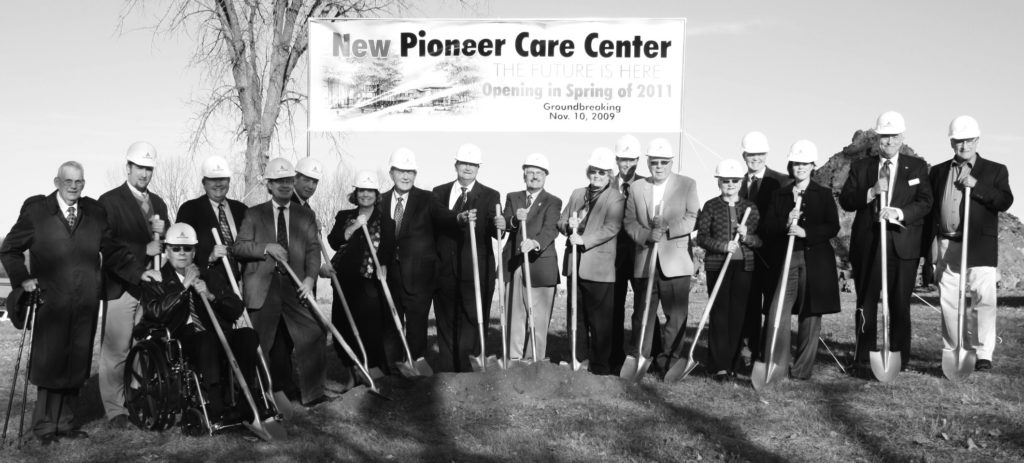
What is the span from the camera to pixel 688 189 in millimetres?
9367

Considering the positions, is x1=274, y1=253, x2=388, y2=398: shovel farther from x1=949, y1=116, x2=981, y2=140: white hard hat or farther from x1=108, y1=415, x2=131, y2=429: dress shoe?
x1=949, y1=116, x2=981, y2=140: white hard hat

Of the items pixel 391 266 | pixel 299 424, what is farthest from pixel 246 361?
pixel 391 266

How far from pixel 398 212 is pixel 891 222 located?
4.22 meters

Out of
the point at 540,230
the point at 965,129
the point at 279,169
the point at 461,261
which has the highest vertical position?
the point at 965,129

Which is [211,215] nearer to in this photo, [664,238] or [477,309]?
[477,309]

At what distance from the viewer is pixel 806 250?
29.6ft

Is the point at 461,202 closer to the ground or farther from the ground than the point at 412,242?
farther from the ground

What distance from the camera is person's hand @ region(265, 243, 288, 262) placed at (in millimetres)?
8117

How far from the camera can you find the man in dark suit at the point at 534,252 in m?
9.54

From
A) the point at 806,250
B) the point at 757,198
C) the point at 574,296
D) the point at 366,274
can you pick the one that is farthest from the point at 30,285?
the point at 806,250

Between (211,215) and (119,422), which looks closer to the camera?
(119,422)

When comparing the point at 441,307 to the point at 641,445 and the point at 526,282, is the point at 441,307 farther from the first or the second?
the point at 641,445

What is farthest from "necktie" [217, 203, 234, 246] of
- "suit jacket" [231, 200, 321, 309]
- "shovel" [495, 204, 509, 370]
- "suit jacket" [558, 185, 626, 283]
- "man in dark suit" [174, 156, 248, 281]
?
"suit jacket" [558, 185, 626, 283]

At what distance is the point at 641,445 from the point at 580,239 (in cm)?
291
